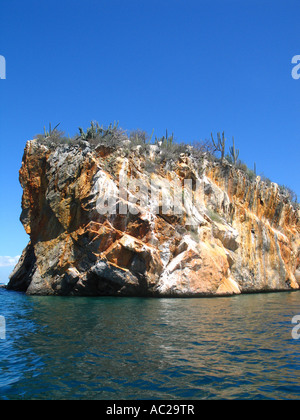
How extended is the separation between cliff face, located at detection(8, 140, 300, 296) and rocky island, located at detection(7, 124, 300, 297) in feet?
0.23

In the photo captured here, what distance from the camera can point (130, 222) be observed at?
23.2 metres

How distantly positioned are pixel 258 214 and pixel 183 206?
39.8 ft

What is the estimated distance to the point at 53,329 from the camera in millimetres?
10852

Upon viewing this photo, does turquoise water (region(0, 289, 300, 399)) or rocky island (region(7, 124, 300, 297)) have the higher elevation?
rocky island (region(7, 124, 300, 297))

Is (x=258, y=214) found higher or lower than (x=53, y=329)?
higher

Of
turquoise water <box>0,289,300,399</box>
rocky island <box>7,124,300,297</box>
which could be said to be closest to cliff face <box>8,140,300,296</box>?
rocky island <box>7,124,300,297</box>

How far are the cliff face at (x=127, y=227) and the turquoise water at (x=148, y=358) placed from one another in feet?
30.7

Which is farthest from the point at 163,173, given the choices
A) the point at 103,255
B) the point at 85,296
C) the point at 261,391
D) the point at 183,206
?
the point at 261,391

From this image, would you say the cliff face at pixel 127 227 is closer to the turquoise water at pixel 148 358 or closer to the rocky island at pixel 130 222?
the rocky island at pixel 130 222

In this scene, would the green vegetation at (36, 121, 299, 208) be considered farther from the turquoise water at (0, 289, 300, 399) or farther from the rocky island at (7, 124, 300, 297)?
the turquoise water at (0, 289, 300, 399)

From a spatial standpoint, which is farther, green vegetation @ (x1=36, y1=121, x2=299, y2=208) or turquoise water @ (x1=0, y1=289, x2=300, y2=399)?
green vegetation @ (x1=36, y1=121, x2=299, y2=208)

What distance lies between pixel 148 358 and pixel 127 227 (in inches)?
616

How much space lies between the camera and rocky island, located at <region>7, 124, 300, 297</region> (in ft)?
74.2
